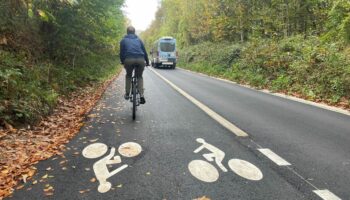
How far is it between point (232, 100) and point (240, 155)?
Answer: 639 centimetres

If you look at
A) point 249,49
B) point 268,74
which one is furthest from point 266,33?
point 268,74

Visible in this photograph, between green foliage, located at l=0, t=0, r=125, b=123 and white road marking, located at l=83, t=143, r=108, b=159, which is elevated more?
green foliage, located at l=0, t=0, r=125, b=123

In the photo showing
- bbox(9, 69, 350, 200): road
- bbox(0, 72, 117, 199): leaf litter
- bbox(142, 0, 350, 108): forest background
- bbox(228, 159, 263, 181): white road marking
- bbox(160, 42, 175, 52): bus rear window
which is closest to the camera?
bbox(9, 69, 350, 200): road

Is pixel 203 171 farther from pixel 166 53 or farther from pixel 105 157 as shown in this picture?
pixel 166 53

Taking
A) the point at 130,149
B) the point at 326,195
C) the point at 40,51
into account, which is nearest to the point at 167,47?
the point at 40,51

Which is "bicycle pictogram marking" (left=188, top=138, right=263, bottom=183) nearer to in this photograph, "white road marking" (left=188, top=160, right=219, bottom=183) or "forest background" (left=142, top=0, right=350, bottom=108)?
"white road marking" (left=188, top=160, right=219, bottom=183)

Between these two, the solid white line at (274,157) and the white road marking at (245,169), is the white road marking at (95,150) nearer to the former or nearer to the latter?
the white road marking at (245,169)

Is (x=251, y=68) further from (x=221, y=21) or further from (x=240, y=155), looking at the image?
(x=240, y=155)

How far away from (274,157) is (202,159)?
104 cm

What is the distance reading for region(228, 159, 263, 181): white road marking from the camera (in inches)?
171

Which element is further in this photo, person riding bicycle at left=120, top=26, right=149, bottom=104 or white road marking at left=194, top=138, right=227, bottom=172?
person riding bicycle at left=120, top=26, right=149, bottom=104

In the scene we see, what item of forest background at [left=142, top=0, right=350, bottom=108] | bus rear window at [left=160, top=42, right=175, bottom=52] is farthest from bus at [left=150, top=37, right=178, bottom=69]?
forest background at [left=142, top=0, right=350, bottom=108]

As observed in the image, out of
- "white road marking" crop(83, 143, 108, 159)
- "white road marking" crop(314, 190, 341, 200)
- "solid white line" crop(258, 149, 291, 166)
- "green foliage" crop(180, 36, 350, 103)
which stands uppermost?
"green foliage" crop(180, 36, 350, 103)

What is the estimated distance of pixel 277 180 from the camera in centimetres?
421
